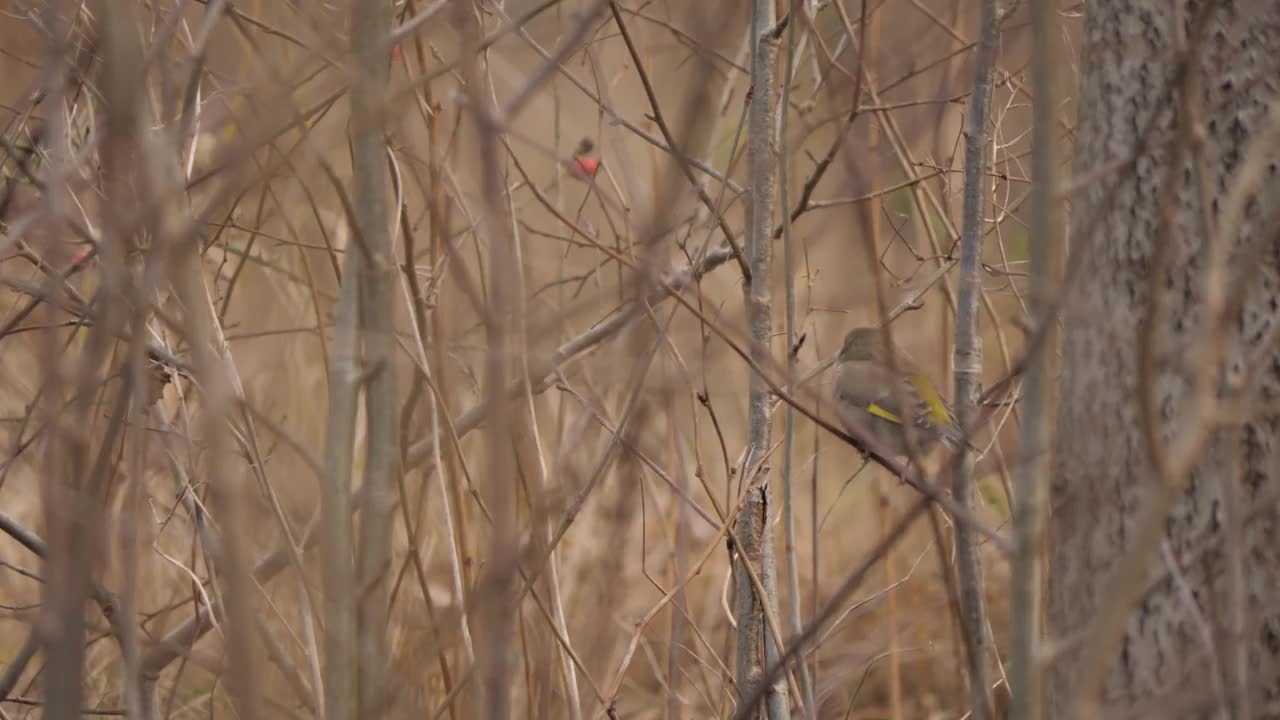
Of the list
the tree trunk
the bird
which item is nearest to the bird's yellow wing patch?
the bird

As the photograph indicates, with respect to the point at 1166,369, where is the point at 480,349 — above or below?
above

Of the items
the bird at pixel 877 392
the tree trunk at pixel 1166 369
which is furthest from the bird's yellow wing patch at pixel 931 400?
the tree trunk at pixel 1166 369

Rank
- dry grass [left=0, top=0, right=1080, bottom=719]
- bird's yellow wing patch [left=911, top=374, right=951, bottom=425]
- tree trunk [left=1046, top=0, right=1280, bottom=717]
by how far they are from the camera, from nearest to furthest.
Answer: tree trunk [left=1046, top=0, right=1280, bottom=717] < dry grass [left=0, top=0, right=1080, bottom=719] < bird's yellow wing patch [left=911, top=374, right=951, bottom=425]

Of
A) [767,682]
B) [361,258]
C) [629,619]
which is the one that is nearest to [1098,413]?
[767,682]

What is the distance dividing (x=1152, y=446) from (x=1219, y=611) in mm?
472

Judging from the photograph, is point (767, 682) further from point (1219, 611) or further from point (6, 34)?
point (6, 34)

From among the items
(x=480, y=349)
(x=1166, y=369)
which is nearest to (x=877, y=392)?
(x=480, y=349)

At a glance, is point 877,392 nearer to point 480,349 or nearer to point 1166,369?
point 480,349

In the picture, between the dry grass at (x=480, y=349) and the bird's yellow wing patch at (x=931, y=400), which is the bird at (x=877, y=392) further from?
the dry grass at (x=480, y=349)

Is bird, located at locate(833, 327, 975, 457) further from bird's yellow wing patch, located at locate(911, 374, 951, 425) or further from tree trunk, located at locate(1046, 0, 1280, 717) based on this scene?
tree trunk, located at locate(1046, 0, 1280, 717)

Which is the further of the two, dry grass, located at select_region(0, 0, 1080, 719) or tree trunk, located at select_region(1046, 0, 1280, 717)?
dry grass, located at select_region(0, 0, 1080, 719)

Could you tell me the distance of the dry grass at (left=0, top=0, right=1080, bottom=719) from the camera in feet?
5.95

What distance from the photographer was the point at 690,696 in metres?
4.79

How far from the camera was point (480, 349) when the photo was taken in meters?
2.14
